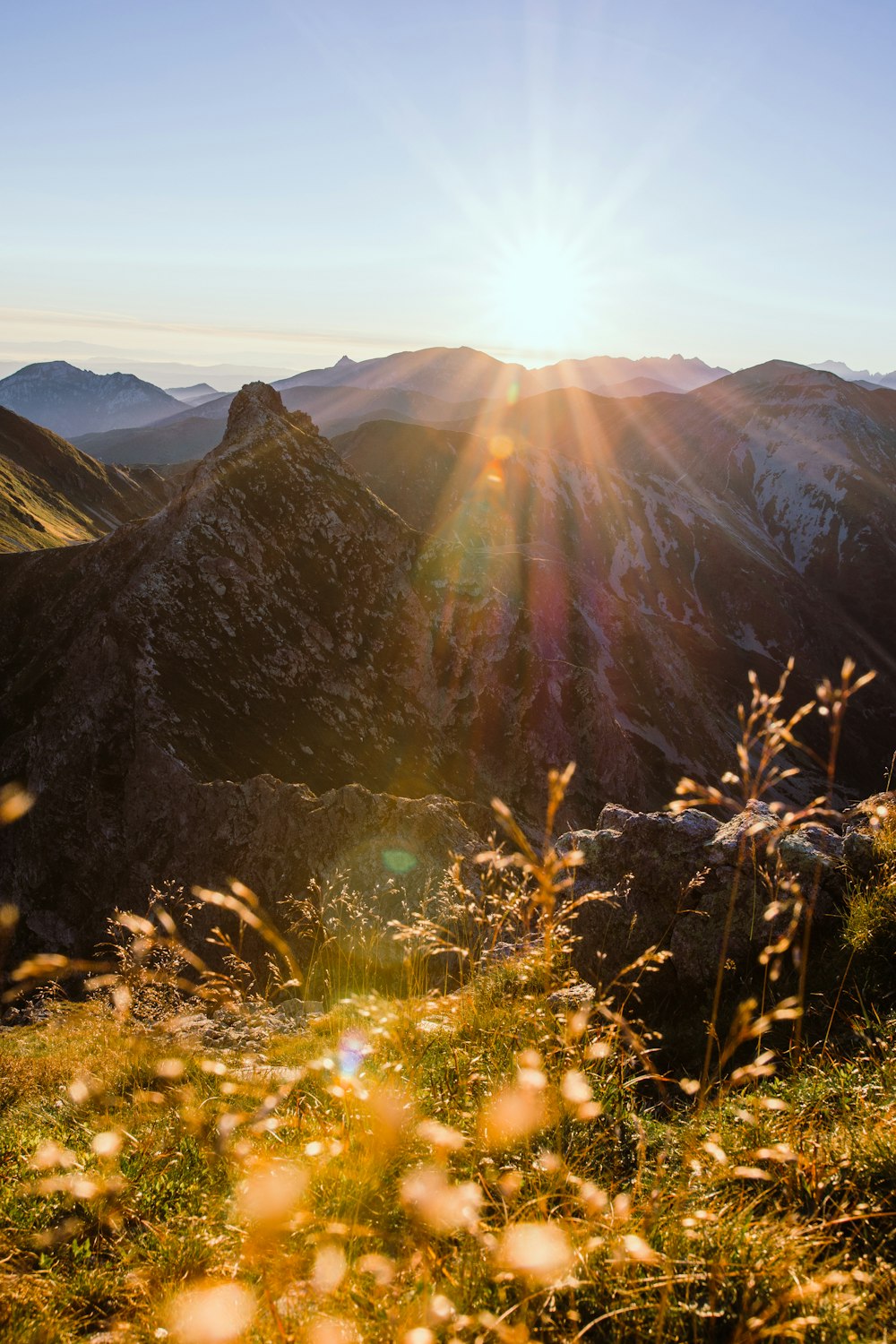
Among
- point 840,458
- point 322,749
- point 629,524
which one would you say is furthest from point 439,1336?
point 840,458

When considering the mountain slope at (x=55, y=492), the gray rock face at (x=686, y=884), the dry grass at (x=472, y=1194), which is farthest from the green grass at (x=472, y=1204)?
the mountain slope at (x=55, y=492)

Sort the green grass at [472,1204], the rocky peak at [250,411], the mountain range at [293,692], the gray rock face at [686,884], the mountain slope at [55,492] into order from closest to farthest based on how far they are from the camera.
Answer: the green grass at [472,1204] < the gray rock face at [686,884] < the mountain range at [293,692] < the rocky peak at [250,411] < the mountain slope at [55,492]

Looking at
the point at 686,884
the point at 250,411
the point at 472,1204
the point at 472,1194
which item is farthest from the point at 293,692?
the point at 472,1194

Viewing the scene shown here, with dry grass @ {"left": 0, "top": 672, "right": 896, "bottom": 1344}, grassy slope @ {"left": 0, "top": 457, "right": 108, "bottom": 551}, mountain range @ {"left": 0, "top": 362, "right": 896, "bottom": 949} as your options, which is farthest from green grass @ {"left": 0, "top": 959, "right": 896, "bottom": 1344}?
grassy slope @ {"left": 0, "top": 457, "right": 108, "bottom": 551}

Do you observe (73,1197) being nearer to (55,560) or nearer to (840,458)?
(55,560)

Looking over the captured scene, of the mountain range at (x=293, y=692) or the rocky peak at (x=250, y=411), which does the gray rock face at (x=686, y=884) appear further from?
the rocky peak at (x=250, y=411)

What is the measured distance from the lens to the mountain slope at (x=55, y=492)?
80.0 m

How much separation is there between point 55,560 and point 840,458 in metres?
170

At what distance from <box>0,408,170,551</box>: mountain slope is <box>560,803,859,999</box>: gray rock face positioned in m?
76.8

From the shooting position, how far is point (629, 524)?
120000mm

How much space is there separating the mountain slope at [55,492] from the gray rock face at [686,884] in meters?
76.8

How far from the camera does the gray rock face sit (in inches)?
257

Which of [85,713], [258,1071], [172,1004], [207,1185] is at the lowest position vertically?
[85,713]

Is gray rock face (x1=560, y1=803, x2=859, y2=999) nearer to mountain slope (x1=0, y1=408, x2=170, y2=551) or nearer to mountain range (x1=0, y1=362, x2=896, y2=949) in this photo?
mountain range (x1=0, y1=362, x2=896, y2=949)
